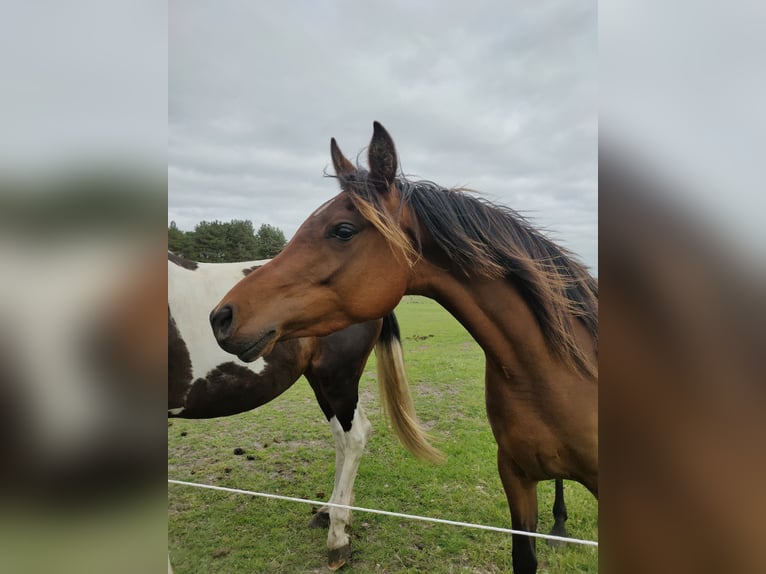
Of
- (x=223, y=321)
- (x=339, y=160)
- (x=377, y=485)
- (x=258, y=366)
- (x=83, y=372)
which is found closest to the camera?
(x=83, y=372)

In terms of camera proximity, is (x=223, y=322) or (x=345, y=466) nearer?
Answer: (x=223, y=322)

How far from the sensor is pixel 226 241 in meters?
1.77

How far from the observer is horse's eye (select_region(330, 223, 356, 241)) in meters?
1.17

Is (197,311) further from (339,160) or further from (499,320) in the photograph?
(499,320)

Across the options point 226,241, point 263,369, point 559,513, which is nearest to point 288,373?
point 263,369

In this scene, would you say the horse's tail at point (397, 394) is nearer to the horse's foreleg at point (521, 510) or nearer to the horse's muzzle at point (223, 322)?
the horse's foreleg at point (521, 510)

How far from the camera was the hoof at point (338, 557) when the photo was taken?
1773 millimetres

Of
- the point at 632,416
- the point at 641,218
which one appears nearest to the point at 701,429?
the point at 632,416

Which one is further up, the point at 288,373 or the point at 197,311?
the point at 197,311

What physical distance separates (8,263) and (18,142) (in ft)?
0.66

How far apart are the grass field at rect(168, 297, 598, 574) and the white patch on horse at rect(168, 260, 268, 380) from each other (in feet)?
1.69

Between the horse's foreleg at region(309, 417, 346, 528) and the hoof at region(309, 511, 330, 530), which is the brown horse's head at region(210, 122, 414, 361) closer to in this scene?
the horse's foreleg at region(309, 417, 346, 528)

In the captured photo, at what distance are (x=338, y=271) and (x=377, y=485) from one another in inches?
54.4

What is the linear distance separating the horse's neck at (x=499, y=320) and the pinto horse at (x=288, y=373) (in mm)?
811
